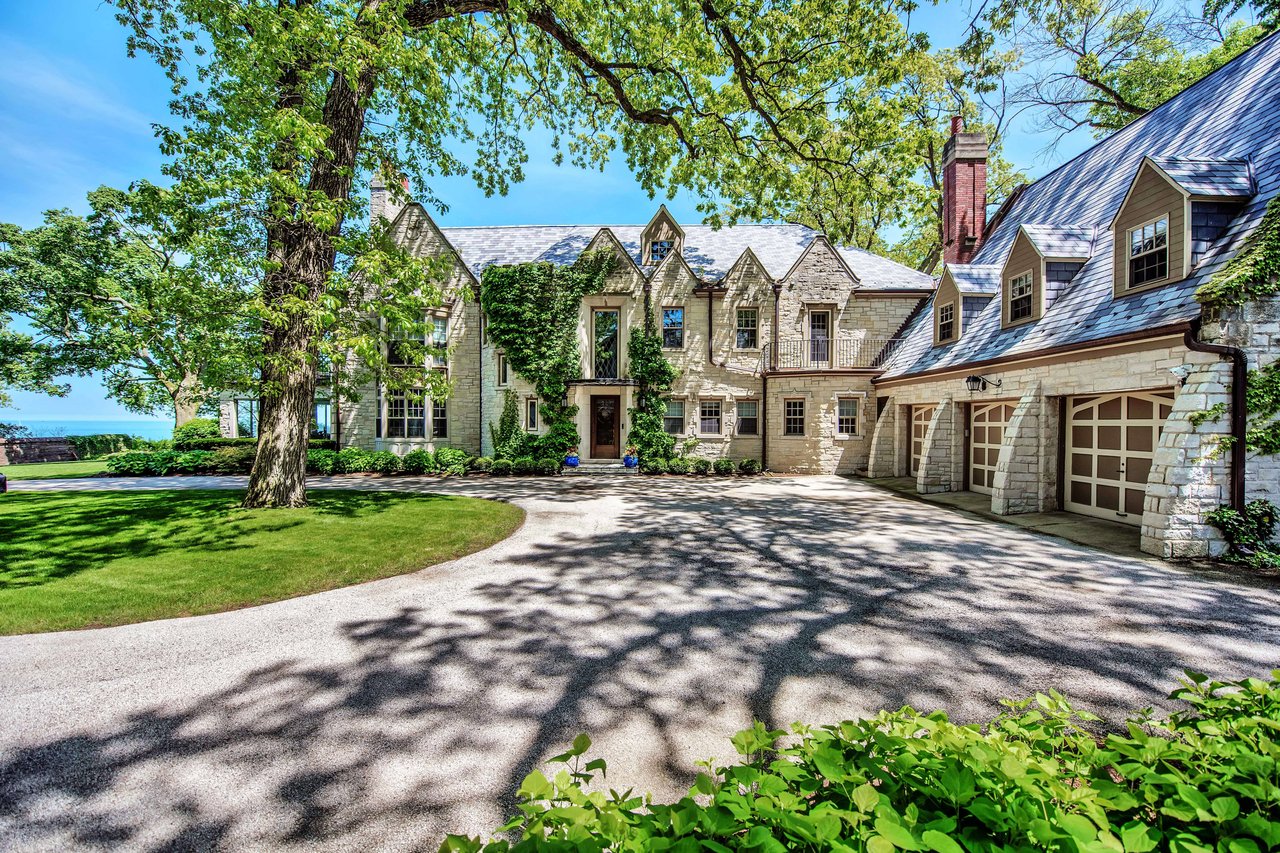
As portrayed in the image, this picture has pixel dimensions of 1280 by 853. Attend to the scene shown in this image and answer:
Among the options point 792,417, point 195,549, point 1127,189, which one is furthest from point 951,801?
point 792,417

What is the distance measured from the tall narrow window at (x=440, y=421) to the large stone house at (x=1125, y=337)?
59.4 ft

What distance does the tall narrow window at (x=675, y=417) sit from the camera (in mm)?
21016

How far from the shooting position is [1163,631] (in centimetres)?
505

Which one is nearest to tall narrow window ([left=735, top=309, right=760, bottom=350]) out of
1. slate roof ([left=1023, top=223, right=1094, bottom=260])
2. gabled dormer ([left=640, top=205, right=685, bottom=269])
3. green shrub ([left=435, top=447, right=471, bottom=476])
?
gabled dormer ([left=640, top=205, right=685, bottom=269])

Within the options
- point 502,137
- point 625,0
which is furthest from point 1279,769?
point 502,137

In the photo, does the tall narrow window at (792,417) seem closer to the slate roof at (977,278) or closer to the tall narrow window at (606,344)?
the slate roof at (977,278)

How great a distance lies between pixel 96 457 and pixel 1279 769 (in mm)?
38691

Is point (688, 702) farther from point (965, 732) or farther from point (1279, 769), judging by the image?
point (1279, 769)

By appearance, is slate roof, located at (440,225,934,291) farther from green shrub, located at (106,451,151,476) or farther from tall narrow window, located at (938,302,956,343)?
green shrub, located at (106,451,151,476)

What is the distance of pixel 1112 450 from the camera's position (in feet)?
31.8

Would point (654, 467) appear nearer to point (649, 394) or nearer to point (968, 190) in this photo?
point (649, 394)

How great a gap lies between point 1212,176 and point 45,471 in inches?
1443

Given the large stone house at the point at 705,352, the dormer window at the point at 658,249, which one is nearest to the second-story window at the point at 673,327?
the large stone house at the point at 705,352

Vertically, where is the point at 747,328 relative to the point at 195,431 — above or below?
above
